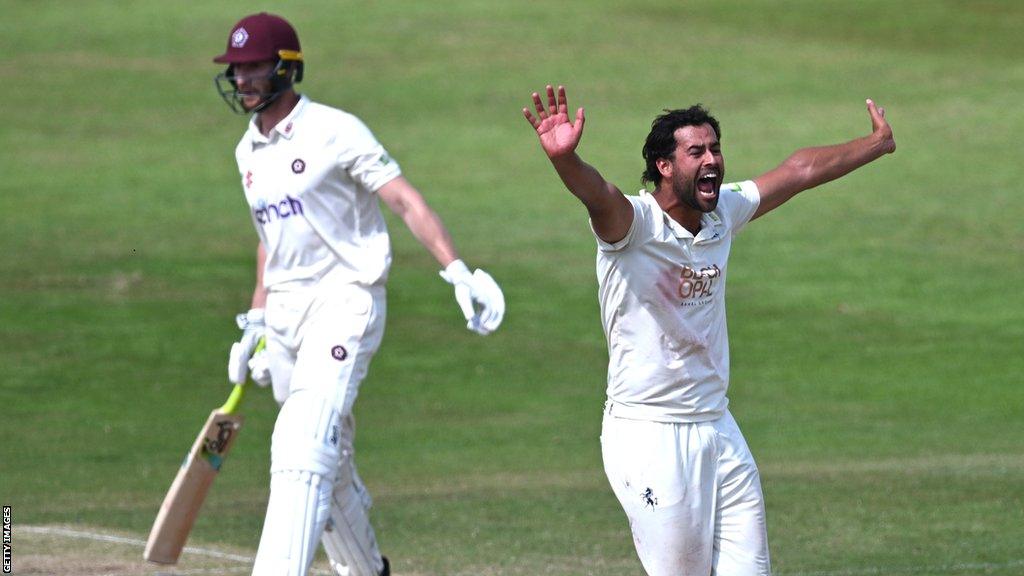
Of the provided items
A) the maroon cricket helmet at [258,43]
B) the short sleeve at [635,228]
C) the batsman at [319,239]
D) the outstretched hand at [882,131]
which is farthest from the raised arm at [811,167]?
the maroon cricket helmet at [258,43]

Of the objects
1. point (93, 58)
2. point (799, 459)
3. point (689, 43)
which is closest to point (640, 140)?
point (689, 43)

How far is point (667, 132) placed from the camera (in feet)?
20.4

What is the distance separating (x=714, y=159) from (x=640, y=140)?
1856 cm

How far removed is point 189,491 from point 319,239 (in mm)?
1324

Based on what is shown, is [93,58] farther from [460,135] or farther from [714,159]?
[714,159]

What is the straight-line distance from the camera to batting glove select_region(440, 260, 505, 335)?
7.07 metres

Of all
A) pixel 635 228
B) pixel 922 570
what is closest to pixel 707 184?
pixel 635 228

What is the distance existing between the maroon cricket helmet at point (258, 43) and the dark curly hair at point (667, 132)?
2010mm

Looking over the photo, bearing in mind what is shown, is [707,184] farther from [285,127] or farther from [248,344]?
[248,344]

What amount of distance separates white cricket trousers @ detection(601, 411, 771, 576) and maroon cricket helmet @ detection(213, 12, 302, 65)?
251cm

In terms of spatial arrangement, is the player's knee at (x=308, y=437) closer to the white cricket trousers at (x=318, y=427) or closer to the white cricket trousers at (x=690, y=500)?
the white cricket trousers at (x=318, y=427)

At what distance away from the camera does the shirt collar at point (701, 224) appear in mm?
6129

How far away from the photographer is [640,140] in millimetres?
24594

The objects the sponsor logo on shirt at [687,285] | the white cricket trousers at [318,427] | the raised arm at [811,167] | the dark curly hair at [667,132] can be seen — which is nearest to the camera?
the sponsor logo on shirt at [687,285]
